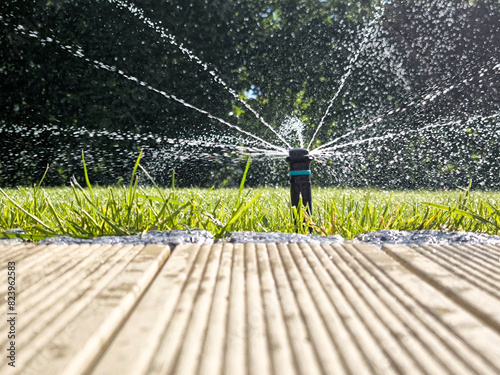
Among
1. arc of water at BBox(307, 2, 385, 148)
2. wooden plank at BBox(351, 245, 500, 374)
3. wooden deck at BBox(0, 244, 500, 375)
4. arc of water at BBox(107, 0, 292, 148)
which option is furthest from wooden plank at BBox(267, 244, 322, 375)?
arc of water at BBox(307, 2, 385, 148)

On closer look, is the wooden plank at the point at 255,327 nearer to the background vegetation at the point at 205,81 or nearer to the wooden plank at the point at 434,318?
the wooden plank at the point at 434,318

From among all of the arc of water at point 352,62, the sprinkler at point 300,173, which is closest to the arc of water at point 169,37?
the arc of water at point 352,62

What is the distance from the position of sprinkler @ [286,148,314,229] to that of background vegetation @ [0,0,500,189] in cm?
405

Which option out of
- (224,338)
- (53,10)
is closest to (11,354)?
(224,338)

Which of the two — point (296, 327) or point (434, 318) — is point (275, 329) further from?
point (434, 318)

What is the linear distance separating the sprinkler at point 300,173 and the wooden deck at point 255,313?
2.82 feet

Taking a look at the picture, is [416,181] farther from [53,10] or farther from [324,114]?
[53,10]

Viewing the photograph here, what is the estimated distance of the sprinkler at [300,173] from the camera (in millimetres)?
1683

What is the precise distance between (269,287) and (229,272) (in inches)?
3.7

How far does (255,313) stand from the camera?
0.54m

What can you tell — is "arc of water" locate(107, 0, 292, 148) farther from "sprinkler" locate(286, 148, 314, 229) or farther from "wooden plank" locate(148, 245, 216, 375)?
"wooden plank" locate(148, 245, 216, 375)

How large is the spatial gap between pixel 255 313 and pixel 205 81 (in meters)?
5.42

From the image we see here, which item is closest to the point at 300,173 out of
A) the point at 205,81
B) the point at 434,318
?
the point at 434,318

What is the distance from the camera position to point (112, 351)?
1.47 feet
